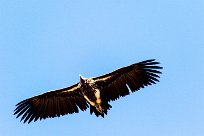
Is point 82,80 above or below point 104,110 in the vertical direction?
above

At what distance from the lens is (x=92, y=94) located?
31.4 m

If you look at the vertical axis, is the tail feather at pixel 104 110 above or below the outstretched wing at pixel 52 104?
below

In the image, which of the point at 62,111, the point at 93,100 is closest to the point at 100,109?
the point at 93,100

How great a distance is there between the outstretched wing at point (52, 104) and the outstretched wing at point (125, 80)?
1282mm

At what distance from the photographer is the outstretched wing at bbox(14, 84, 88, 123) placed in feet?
107

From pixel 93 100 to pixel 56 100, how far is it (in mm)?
2427

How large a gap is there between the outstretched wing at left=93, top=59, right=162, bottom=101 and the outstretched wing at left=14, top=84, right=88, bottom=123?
1.28 m

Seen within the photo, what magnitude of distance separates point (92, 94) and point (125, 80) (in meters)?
1.81

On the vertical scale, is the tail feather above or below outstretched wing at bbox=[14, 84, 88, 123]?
below

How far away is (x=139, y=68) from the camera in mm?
31859

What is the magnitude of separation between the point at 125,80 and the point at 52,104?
3788 millimetres

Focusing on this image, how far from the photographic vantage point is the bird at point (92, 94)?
103 feet

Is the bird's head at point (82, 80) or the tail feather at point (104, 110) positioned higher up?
the bird's head at point (82, 80)

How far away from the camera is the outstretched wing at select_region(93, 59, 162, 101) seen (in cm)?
3181
